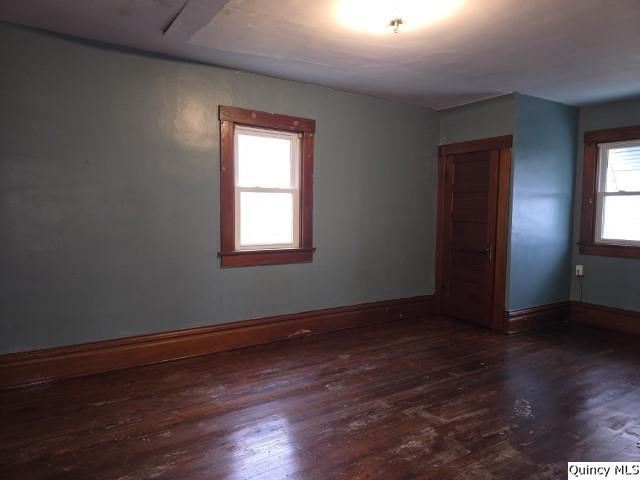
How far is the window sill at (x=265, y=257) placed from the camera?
3.80 meters

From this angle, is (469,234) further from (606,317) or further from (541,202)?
(606,317)

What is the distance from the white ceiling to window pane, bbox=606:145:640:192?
0.75 m

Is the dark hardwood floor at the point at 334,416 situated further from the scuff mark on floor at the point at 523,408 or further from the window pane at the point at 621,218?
the window pane at the point at 621,218

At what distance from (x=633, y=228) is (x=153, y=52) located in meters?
5.09

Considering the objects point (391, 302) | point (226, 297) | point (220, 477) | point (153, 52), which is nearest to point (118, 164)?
point (153, 52)

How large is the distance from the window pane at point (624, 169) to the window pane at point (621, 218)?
11cm

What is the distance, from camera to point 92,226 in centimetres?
320

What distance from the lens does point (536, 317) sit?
4.68 metres

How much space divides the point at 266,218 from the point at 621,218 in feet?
12.8

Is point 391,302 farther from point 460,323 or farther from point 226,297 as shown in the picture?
point 226,297

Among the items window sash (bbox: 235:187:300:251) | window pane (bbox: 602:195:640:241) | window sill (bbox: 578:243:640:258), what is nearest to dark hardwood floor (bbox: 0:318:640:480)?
window sash (bbox: 235:187:300:251)

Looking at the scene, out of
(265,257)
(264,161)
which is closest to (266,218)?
(265,257)

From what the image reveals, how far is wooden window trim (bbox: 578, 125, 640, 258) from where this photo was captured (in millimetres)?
4652

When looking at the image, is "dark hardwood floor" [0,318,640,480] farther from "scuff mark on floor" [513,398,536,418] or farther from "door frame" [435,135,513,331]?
"door frame" [435,135,513,331]
